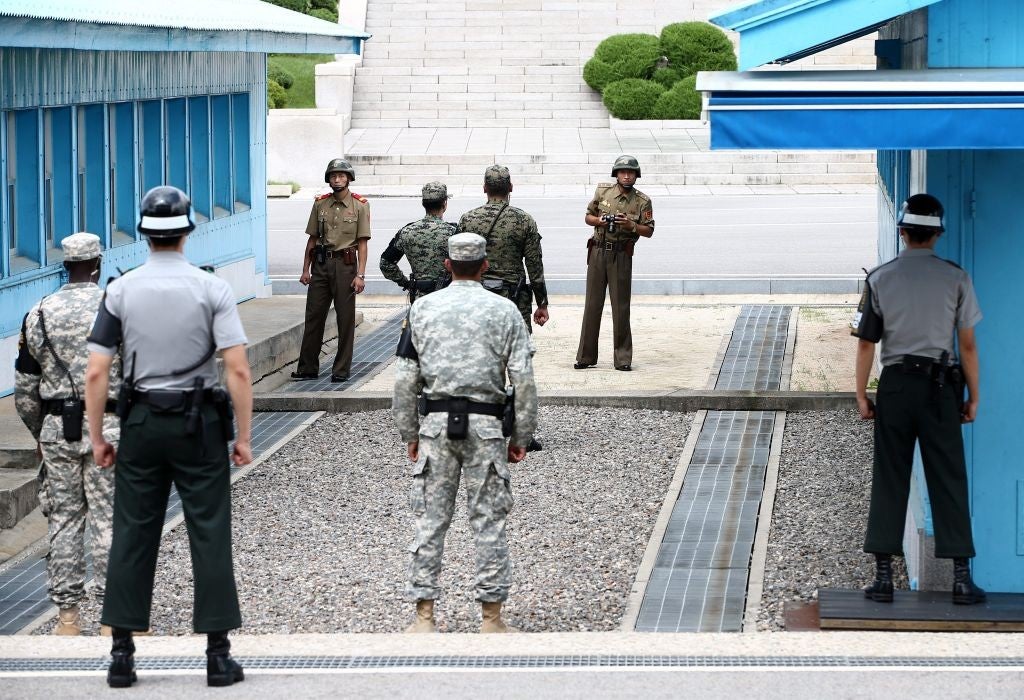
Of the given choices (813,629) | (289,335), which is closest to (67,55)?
(289,335)

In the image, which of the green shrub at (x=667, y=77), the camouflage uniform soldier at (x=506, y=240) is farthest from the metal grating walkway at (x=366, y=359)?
the green shrub at (x=667, y=77)

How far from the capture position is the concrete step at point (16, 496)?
8992 mm

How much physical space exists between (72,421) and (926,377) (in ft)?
11.8

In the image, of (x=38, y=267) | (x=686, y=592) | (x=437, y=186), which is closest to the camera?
(x=686, y=592)

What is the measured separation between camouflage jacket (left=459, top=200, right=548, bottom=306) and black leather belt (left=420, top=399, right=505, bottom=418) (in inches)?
156

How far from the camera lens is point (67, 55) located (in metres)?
12.5

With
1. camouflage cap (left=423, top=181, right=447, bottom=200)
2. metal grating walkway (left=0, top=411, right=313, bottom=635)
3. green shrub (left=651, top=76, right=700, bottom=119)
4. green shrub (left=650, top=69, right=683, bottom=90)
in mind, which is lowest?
metal grating walkway (left=0, top=411, right=313, bottom=635)

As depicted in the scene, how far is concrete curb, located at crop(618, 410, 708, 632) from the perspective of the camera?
25.0 ft

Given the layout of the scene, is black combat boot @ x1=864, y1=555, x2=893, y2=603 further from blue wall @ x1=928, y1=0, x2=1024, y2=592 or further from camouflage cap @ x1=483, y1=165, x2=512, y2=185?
camouflage cap @ x1=483, y1=165, x2=512, y2=185

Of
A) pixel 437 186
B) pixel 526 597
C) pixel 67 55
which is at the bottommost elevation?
pixel 526 597

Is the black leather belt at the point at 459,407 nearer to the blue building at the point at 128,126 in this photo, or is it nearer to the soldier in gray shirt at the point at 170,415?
the soldier in gray shirt at the point at 170,415

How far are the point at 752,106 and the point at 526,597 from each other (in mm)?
2739

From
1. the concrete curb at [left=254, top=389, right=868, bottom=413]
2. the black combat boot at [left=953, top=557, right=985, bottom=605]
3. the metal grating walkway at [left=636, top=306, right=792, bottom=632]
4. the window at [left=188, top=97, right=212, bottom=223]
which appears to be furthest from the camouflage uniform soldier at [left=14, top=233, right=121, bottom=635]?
the window at [left=188, top=97, right=212, bottom=223]

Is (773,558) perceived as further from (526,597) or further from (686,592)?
(526,597)
